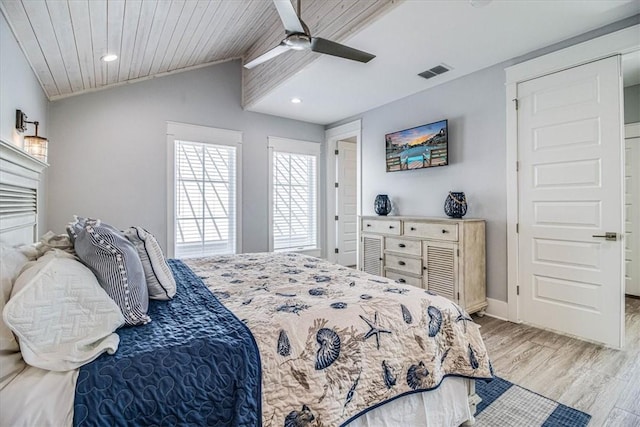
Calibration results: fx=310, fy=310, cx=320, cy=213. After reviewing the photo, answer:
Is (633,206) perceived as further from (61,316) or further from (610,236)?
(61,316)

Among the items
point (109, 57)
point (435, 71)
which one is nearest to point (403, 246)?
point (435, 71)

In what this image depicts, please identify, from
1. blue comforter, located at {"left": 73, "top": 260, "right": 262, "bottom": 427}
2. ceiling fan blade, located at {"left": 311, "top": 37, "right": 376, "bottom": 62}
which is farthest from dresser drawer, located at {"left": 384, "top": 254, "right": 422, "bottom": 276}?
blue comforter, located at {"left": 73, "top": 260, "right": 262, "bottom": 427}

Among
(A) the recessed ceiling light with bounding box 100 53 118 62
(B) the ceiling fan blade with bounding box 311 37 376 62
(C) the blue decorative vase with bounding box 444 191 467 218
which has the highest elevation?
(A) the recessed ceiling light with bounding box 100 53 118 62

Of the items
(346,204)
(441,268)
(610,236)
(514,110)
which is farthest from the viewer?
(346,204)

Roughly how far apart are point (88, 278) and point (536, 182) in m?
3.47

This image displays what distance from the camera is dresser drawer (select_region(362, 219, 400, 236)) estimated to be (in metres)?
3.71

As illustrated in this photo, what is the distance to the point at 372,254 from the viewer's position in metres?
4.03

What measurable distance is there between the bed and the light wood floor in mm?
805

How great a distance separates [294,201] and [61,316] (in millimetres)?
4260

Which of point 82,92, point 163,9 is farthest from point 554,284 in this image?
point 82,92

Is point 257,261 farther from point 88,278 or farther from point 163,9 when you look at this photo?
point 163,9

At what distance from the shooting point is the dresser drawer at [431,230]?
3123mm

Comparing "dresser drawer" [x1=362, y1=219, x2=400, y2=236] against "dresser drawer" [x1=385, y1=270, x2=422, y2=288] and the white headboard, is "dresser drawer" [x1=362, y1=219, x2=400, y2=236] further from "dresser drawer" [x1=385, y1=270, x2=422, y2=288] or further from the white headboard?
the white headboard

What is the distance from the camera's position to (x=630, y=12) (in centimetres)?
236
